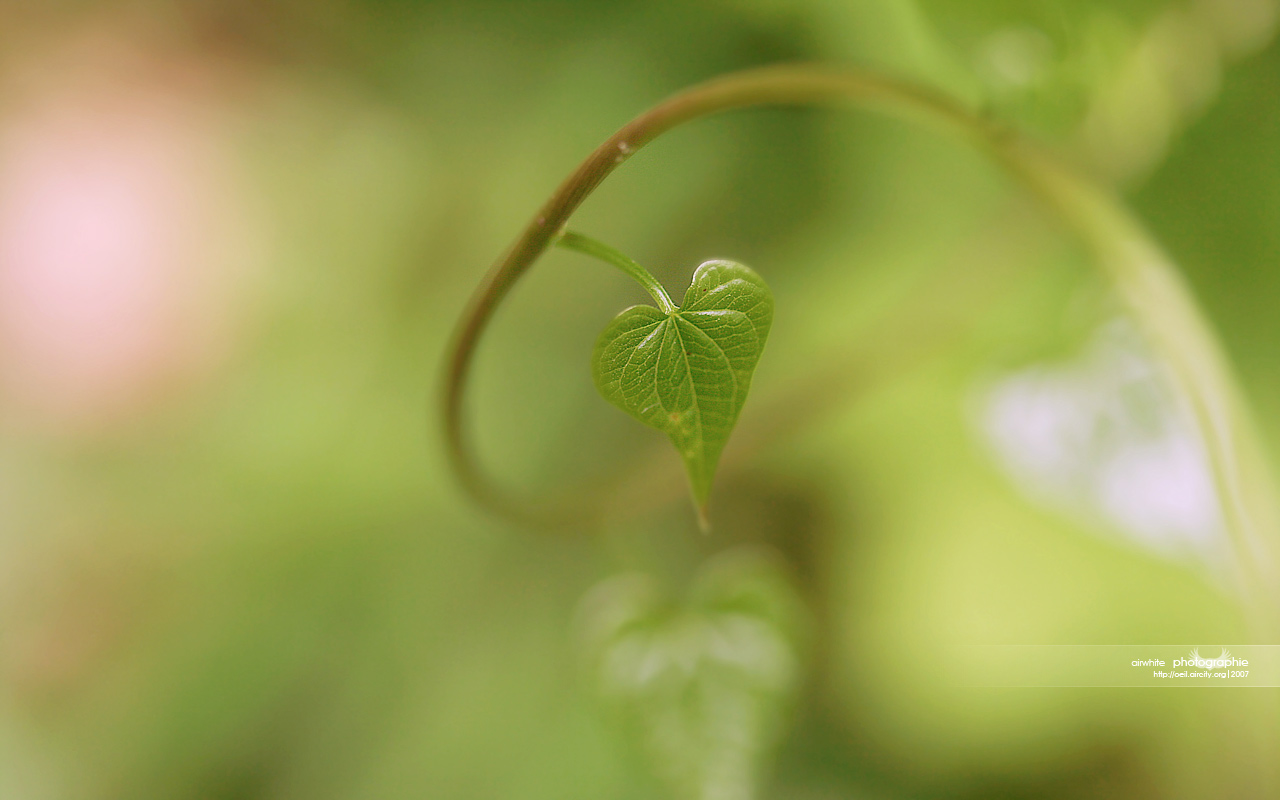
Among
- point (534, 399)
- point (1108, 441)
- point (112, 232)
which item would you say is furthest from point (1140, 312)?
point (112, 232)

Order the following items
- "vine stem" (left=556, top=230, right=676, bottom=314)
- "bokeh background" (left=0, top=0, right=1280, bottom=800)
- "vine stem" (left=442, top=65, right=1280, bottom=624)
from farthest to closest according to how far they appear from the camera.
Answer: "bokeh background" (left=0, top=0, right=1280, bottom=800) < "vine stem" (left=442, top=65, right=1280, bottom=624) < "vine stem" (left=556, top=230, right=676, bottom=314)

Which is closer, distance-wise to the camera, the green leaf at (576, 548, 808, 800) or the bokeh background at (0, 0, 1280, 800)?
the green leaf at (576, 548, 808, 800)

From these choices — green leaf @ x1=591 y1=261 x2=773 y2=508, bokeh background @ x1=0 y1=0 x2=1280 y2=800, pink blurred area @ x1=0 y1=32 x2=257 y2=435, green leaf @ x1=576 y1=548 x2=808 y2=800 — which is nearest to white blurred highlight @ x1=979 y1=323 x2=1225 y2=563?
bokeh background @ x1=0 y1=0 x2=1280 y2=800

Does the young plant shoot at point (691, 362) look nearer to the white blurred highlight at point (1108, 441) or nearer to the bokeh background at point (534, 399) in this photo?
the bokeh background at point (534, 399)

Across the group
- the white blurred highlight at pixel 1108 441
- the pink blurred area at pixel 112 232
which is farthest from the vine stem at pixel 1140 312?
the pink blurred area at pixel 112 232

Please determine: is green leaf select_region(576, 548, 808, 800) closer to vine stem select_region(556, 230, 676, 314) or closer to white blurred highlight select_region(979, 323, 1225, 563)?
white blurred highlight select_region(979, 323, 1225, 563)

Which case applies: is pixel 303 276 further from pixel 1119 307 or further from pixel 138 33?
pixel 1119 307
